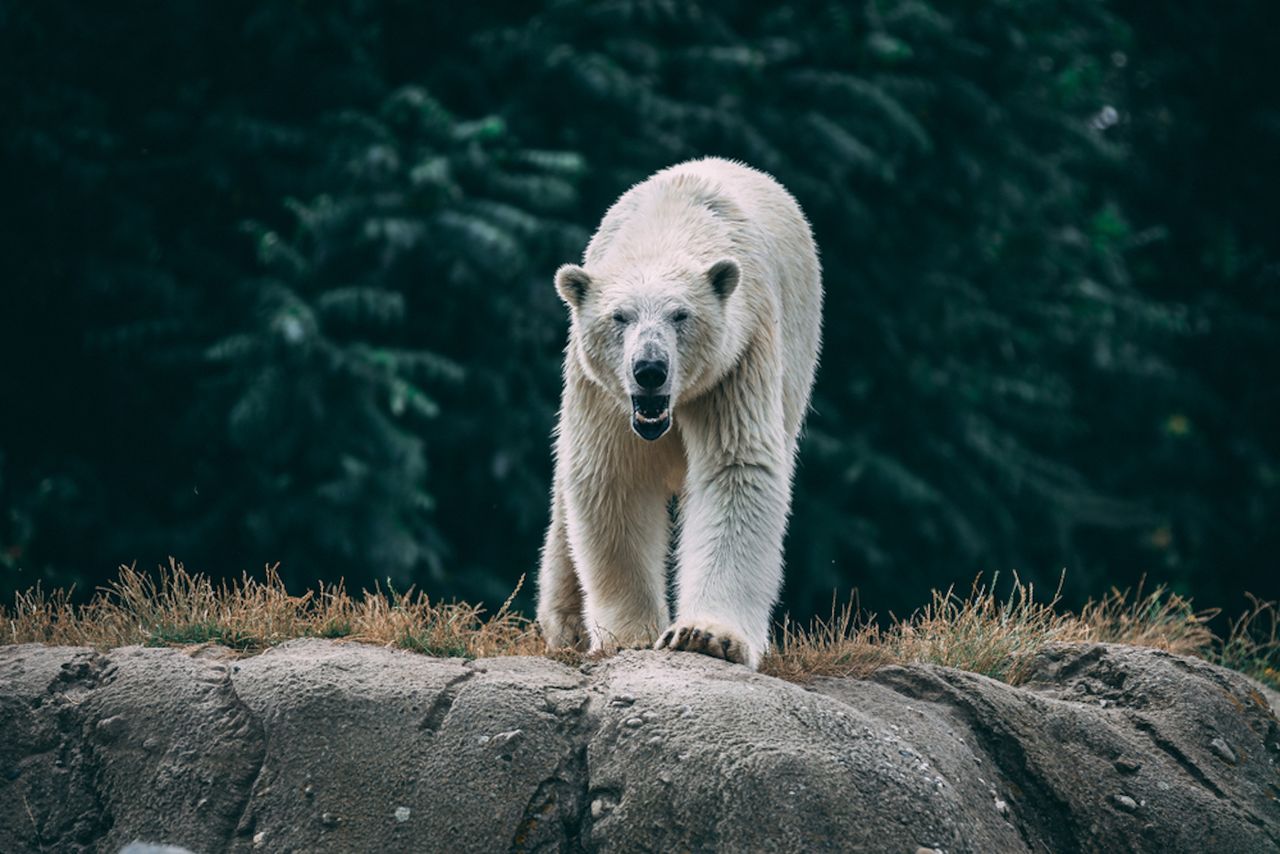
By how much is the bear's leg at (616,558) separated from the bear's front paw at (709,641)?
2.57 ft

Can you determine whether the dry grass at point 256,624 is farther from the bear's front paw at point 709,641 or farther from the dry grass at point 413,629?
the bear's front paw at point 709,641

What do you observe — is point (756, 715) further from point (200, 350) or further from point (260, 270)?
point (260, 270)

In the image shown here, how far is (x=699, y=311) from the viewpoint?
19.1 ft

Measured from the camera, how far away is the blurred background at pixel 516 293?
1148 cm

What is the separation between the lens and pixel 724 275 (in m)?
5.87

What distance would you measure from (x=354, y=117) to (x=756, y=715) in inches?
339

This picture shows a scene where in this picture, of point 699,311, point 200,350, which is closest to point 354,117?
point 200,350

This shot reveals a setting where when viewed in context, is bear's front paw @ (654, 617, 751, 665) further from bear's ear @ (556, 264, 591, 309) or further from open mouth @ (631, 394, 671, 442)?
bear's ear @ (556, 264, 591, 309)

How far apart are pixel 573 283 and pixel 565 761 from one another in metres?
2.08

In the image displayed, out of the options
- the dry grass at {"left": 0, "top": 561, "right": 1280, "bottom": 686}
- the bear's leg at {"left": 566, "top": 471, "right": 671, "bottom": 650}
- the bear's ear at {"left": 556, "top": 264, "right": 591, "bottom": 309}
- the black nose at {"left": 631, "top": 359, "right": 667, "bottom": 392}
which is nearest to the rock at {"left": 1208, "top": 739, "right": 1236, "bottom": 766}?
the dry grass at {"left": 0, "top": 561, "right": 1280, "bottom": 686}

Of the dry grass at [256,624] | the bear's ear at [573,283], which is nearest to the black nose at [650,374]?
the bear's ear at [573,283]

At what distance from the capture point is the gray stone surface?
457 cm

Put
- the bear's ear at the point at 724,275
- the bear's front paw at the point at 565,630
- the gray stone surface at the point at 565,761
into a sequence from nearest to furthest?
the gray stone surface at the point at 565,761, the bear's ear at the point at 724,275, the bear's front paw at the point at 565,630

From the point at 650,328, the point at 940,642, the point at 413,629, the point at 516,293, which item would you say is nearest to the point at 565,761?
the point at 413,629
